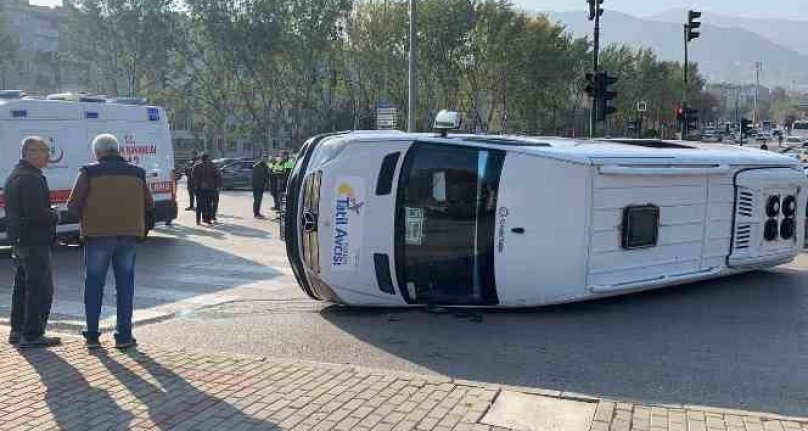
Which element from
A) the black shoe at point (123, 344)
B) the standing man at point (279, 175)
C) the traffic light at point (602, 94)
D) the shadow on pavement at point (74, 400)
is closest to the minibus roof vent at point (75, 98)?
the standing man at point (279, 175)

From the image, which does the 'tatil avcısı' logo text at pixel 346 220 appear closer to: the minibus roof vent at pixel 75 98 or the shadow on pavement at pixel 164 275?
the shadow on pavement at pixel 164 275

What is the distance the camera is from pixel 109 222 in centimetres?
611

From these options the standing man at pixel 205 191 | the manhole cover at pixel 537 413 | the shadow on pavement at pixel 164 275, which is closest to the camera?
the manhole cover at pixel 537 413

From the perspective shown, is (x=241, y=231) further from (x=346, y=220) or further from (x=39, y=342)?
(x=39, y=342)

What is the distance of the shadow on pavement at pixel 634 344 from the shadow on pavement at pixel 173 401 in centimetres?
176

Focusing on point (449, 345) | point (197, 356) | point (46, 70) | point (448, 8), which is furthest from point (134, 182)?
point (46, 70)

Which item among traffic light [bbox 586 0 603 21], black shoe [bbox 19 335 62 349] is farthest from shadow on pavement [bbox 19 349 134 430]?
traffic light [bbox 586 0 603 21]

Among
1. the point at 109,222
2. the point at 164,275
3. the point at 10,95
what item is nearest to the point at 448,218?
the point at 109,222

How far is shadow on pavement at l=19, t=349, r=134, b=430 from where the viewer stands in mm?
4641

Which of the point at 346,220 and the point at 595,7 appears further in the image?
the point at 595,7

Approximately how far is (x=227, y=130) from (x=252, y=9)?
12863mm

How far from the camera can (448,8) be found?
48.6 metres

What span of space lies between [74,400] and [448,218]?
369cm

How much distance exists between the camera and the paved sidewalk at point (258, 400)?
4609 millimetres
